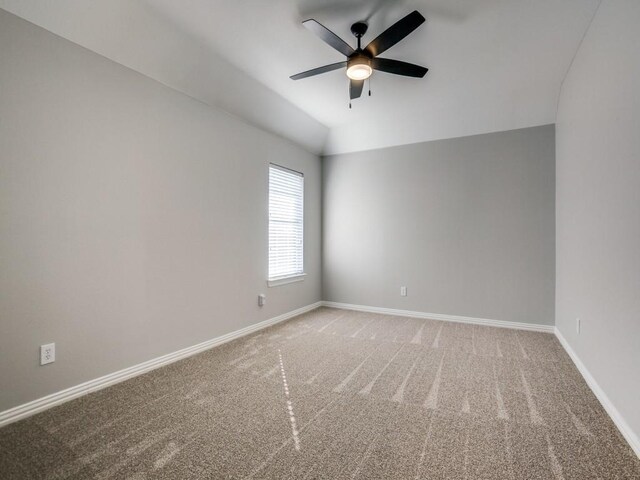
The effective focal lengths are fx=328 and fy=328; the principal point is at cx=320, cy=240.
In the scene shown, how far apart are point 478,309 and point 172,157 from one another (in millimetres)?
4076

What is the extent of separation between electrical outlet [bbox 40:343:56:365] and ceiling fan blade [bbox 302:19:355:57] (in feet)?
9.08

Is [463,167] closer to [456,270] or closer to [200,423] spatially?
[456,270]

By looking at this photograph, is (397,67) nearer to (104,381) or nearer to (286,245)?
(286,245)

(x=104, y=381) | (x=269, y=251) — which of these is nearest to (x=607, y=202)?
(x=269, y=251)

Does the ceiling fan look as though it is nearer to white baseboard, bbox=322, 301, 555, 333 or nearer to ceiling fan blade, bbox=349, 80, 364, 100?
ceiling fan blade, bbox=349, 80, 364, 100

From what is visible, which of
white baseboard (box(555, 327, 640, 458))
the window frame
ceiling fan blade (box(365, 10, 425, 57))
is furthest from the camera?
the window frame

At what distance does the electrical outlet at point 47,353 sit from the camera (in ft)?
7.05

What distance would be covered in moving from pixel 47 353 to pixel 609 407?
367cm

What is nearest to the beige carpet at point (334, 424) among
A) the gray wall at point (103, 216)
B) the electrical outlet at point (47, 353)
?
the electrical outlet at point (47, 353)

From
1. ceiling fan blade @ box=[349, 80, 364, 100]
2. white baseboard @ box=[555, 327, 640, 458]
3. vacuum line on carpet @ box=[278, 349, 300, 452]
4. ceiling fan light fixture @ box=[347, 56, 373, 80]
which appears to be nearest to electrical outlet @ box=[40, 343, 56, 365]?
vacuum line on carpet @ box=[278, 349, 300, 452]

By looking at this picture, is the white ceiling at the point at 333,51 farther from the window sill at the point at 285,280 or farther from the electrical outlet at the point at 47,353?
the electrical outlet at the point at 47,353

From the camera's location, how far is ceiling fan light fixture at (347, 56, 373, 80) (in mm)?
2602

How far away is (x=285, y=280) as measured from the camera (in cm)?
452

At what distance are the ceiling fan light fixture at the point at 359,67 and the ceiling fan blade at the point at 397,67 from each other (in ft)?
0.28
